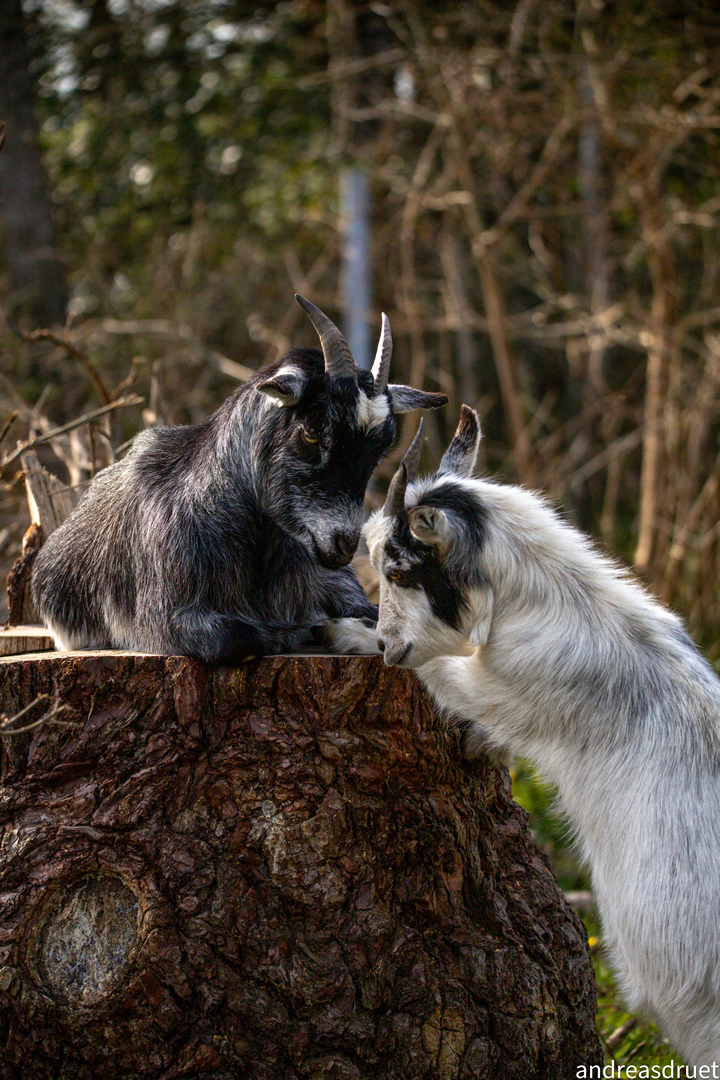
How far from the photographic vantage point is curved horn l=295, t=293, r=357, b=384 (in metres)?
2.87

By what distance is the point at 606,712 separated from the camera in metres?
2.79

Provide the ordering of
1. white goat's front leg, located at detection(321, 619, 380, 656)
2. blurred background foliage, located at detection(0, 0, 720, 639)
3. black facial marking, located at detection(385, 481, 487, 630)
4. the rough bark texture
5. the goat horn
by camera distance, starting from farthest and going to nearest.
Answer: blurred background foliage, located at detection(0, 0, 720, 639), the rough bark texture, white goat's front leg, located at detection(321, 619, 380, 656), black facial marking, located at detection(385, 481, 487, 630), the goat horn

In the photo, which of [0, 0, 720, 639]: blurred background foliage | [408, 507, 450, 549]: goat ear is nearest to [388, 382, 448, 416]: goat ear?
[408, 507, 450, 549]: goat ear

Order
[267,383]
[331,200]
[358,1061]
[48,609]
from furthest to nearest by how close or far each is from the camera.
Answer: [331,200], [48,609], [267,383], [358,1061]

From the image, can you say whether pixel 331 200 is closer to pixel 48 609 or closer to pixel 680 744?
pixel 48 609

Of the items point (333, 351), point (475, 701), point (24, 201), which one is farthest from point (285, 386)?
point (24, 201)

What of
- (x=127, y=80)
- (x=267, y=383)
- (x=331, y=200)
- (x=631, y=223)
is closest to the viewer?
(x=267, y=383)

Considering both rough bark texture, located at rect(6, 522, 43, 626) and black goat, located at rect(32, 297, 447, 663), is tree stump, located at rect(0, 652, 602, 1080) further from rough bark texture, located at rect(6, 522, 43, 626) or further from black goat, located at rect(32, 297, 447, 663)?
rough bark texture, located at rect(6, 522, 43, 626)

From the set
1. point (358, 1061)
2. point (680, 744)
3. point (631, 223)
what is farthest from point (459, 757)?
point (631, 223)

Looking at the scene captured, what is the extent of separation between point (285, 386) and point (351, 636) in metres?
0.77

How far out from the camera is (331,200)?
1098cm

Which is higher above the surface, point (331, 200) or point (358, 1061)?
point (358, 1061)

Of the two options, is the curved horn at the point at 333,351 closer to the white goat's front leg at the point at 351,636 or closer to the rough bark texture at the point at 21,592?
the white goat's front leg at the point at 351,636

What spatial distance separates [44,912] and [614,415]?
247 inches
